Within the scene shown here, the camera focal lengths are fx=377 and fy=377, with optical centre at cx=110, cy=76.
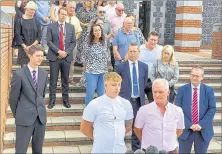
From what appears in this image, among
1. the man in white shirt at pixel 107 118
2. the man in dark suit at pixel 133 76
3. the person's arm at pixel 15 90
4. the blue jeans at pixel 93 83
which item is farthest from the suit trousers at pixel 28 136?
the blue jeans at pixel 93 83

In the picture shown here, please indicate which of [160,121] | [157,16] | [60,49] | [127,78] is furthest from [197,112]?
[157,16]

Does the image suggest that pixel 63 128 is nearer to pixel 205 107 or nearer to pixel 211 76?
pixel 205 107

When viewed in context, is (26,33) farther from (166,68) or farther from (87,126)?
(87,126)

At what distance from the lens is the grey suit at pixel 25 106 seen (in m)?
4.79

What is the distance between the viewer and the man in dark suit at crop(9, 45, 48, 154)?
189 inches

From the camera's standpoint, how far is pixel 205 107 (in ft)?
16.5

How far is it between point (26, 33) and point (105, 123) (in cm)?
388

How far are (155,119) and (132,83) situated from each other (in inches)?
67.9

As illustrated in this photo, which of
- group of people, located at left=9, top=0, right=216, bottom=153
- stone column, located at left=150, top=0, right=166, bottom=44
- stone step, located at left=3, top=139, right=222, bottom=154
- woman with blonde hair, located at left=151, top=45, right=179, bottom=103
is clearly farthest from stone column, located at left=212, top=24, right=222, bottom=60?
woman with blonde hair, located at left=151, top=45, right=179, bottom=103

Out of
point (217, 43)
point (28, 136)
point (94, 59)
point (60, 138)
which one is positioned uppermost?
point (217, 43)

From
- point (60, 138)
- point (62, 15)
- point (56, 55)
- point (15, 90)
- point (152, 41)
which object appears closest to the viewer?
point (15, 90)

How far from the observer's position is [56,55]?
22.9 ft

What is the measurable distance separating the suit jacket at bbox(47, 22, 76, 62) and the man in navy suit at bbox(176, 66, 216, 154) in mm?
2689

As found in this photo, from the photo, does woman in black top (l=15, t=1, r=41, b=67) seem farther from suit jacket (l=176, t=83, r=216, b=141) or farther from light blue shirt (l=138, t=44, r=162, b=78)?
suit jacket (l=176, t=83, r=216, b=141)
